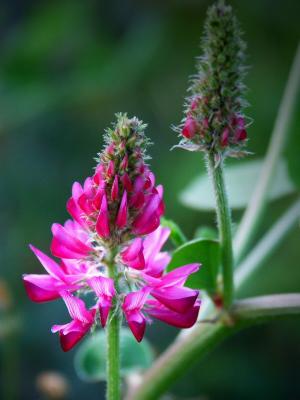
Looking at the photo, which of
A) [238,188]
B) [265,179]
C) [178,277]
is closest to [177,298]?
[178,277]

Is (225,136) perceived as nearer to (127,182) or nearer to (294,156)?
(127,182)

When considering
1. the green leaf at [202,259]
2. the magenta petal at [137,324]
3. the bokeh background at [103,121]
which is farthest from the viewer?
the bokeh background at [103,121]

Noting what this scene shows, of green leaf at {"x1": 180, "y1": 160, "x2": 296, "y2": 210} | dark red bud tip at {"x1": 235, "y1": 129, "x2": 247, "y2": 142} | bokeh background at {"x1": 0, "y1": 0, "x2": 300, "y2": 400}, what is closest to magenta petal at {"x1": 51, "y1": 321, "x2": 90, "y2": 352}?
dark red bud tip at {"x1": 235, "y1": 129, "x2": 247, "y2": 142}

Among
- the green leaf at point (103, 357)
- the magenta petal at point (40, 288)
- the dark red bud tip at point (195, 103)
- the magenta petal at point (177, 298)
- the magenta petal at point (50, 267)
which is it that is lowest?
the green leaf at point (103, 357)

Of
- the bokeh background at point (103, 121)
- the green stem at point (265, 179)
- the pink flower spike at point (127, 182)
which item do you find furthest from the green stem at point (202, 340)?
the bokeh background at point (103, 121)

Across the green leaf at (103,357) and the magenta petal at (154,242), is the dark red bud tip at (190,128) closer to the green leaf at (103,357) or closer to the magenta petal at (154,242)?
the magenta petal at (154,242)

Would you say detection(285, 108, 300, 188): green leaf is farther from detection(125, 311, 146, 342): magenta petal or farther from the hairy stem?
detection(125, 311, 146, 342): magenta petal
